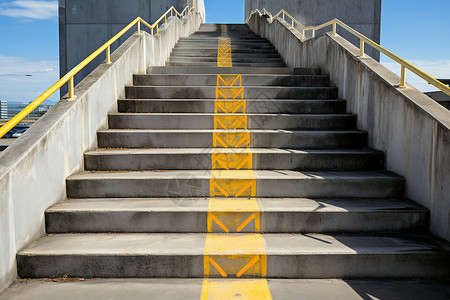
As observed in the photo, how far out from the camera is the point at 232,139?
493 cm

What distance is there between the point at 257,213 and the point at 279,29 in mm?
8328

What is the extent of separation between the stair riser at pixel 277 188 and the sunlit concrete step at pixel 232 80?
2.96 m

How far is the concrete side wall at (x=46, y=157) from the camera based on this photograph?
3039 millimetres

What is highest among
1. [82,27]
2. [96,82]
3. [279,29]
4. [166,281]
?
[82,27]

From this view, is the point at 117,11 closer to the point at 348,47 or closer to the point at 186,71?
the point at 186,71

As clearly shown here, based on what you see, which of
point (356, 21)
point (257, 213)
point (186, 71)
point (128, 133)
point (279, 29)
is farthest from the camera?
point (356, 21)

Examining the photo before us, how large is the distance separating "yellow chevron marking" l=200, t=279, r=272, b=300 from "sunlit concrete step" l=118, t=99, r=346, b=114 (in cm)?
318

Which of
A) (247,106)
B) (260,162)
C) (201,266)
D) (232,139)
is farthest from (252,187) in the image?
(247,106)

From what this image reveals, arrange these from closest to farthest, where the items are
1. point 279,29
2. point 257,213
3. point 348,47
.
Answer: point 257,213, point 348,47, point 279,29

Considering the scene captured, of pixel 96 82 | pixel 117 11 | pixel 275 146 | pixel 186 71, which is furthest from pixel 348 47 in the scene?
pixel 117 11

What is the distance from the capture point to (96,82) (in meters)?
4.93

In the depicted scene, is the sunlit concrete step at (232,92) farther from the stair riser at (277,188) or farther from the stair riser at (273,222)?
the stair riser at (273,222)

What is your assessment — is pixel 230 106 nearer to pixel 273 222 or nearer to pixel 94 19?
pixel 273 222

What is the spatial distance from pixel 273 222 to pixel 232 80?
11.8 ft
